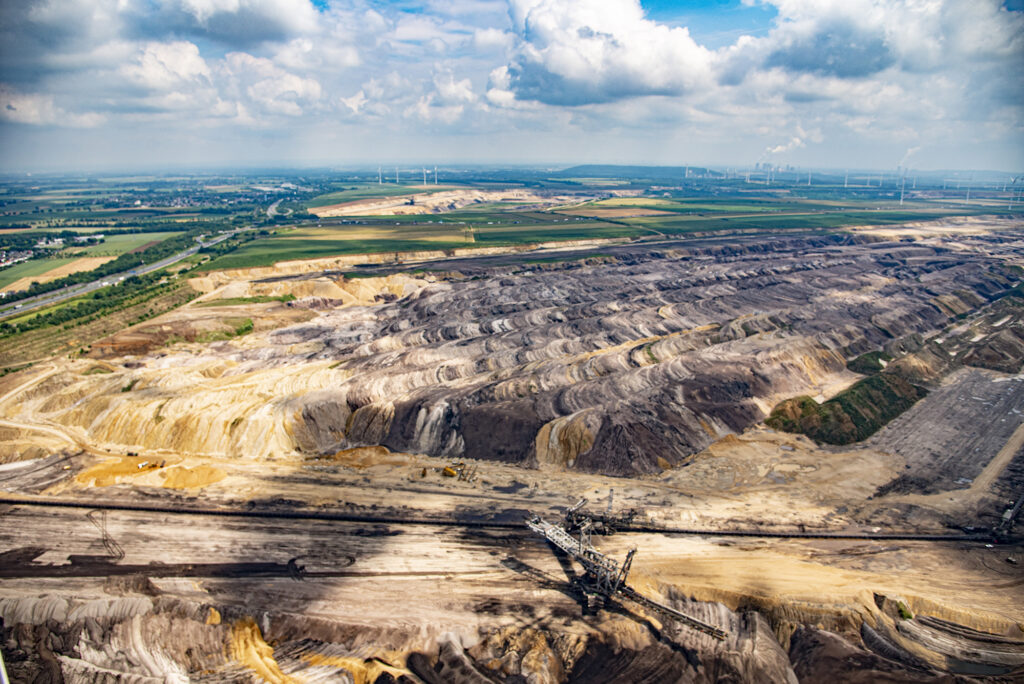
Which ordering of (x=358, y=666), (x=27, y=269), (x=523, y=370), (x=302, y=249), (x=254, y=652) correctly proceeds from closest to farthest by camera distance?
(x=358, y=666) → (x=254, y=652) → (x=523, y=370) → (x=27, y=269) → (x=302, y=249)

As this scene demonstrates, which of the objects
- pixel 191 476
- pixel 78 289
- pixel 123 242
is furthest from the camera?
pixel 123 242

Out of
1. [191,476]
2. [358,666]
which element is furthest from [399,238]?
[358,666]

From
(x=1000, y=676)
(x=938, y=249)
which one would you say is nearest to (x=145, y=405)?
(x=1000, y=676)

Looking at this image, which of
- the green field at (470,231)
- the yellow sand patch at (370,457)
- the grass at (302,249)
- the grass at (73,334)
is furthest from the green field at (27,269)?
the yellow sand patch at (370,457)

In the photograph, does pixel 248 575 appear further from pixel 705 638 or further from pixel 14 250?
pixel 14 250

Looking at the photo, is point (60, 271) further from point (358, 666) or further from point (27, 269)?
point (358, 666)

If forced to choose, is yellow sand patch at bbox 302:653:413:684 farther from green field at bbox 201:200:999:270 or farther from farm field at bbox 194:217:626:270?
green field at bbox 201:200:999:270
